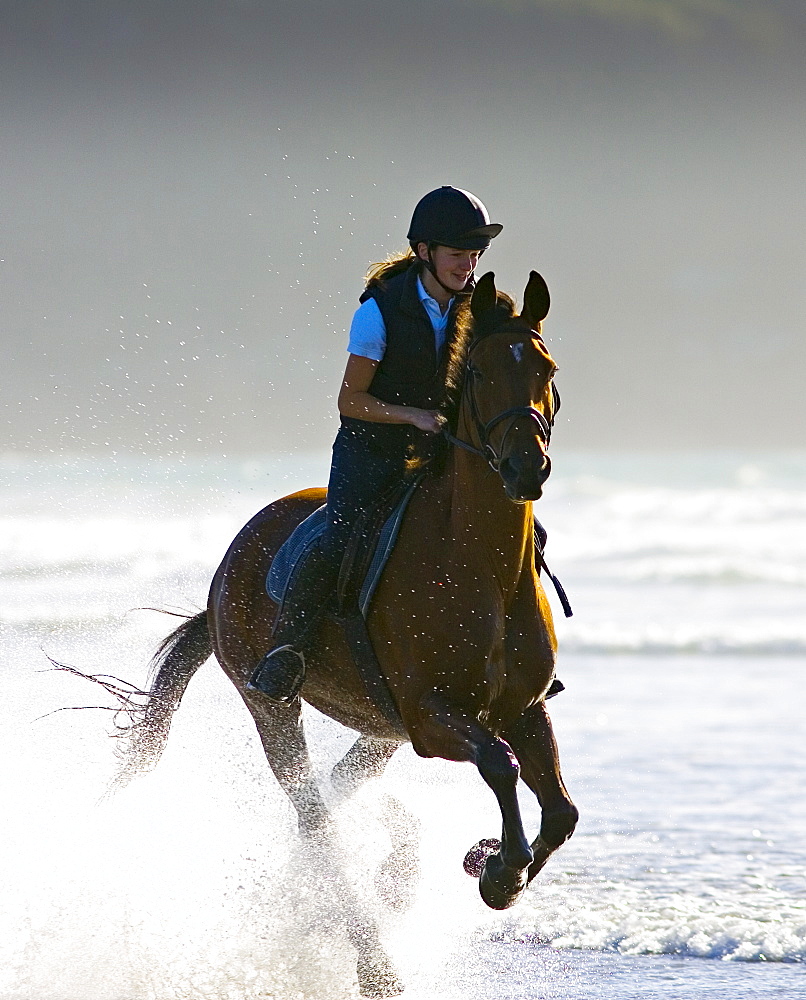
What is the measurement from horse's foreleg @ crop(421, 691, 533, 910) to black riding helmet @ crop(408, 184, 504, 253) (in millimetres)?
1598

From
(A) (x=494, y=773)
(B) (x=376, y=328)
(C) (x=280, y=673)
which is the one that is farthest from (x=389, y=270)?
(A) (x=494, y=773)

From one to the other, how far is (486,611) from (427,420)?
2.27 feet

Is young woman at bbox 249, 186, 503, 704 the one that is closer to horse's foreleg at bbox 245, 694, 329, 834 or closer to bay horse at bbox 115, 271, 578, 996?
bay horse at bbox 115, 271, 578, 996

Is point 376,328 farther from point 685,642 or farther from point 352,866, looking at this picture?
point 685,642

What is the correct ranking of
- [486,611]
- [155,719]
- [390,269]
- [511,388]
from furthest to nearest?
[155,719] < [390,269] < [486,611] < [511,388]

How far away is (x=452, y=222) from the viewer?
4871 millimetres

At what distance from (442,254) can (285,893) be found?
8.91 ft

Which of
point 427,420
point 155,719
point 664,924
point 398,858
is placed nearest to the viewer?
point 427,420

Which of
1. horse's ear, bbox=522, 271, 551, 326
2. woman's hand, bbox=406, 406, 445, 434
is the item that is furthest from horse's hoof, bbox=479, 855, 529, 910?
horse's ear, bbox=522, 271, 551, 326

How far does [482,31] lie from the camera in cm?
8819

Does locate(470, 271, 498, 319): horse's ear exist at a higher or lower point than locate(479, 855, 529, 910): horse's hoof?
higher

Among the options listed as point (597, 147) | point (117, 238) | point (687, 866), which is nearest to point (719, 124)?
point (597, 147)

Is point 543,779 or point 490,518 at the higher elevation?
point 490,518

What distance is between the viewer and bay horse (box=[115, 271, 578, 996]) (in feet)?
14.7
